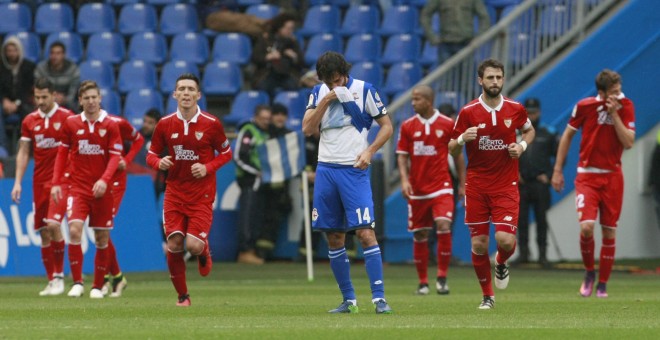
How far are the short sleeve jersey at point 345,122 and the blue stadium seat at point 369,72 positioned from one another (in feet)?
40.7

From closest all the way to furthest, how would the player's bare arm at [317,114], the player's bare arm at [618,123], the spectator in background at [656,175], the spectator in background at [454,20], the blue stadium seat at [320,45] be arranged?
the player's bare arm at [317,114] < the player's bare arm at [618,123] < the spectator in background at [656,175] < the spectator in background at [454,20] < the blue stadium seat at [320,45]

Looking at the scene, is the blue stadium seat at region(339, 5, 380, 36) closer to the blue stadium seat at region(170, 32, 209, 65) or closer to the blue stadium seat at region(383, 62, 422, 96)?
the blue stadium seat at region(383, 62, 422, 96)

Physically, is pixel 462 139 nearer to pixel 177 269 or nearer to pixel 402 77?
pixel 177 269

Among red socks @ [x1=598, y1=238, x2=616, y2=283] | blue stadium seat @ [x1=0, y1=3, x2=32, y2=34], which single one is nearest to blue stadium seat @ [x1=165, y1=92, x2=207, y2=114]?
blue stadium seat @ [x1=0, y1=3, x2=32, y2=34]

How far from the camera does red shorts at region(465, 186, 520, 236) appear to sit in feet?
41.8

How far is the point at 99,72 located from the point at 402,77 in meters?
5.63

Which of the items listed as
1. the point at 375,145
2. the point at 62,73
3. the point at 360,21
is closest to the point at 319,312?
the point at 375,145

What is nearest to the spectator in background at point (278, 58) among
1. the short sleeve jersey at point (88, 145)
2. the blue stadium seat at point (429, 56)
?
the blue stadium seat at point (429, 56)

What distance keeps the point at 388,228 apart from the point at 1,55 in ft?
23.7

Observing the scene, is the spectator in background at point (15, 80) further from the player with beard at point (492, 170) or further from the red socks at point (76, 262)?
the player with beard at point (492, 170)

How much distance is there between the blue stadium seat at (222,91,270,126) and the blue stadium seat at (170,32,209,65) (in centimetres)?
156

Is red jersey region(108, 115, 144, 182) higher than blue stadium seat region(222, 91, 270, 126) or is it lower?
lower

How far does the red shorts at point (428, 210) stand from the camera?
53.7 feet

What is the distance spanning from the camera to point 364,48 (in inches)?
993
